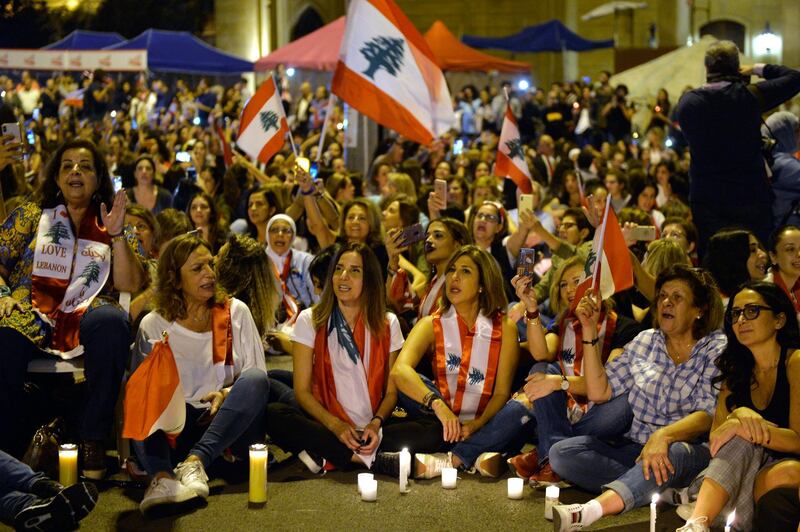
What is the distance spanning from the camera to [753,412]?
505cm

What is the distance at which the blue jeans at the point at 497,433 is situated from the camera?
6.27 meters

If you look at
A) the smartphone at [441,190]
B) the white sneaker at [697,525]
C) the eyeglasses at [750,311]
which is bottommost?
the white sneaker at [697,525]

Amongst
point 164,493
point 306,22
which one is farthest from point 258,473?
point 306,22

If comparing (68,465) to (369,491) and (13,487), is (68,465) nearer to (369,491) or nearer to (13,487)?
(13,487)

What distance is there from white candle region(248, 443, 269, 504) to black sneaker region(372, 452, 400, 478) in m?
0.72

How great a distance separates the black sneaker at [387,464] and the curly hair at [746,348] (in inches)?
68.2

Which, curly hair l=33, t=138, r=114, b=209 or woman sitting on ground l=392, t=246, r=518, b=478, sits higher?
curly hair l=33, t=138, r=114, b=209

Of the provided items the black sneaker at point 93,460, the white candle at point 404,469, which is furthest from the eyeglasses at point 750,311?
the black sneaker at point 93,460

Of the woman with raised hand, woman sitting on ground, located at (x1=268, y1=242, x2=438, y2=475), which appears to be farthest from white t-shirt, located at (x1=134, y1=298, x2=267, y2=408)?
woman sitting on ground, located at (x1=268, y1=242, x2=438, y2=475)

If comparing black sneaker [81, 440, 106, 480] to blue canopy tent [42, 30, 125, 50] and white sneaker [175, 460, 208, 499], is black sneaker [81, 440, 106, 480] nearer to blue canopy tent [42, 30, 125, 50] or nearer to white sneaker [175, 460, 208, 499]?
white sneaker [175, 460, 208, 499]

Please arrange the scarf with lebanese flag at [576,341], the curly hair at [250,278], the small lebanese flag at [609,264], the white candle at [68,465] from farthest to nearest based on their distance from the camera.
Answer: the curly hair at [250,278] < the scarf with lebanese flag at [576,341] < the small lebanese flag at [609,264] < the white candle at [68,465]

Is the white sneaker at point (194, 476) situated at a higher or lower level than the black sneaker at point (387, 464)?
higher

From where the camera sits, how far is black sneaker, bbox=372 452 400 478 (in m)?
6.20

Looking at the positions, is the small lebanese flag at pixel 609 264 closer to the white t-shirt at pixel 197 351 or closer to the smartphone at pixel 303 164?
the white t-shirt at pixel 197 351
